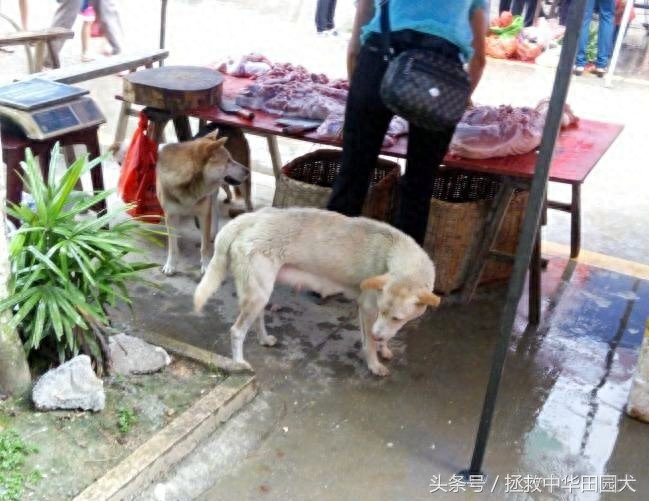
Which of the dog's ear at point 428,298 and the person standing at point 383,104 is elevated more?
the person standing at point 383,104

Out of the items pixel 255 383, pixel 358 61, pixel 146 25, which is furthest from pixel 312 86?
pixel 146 25

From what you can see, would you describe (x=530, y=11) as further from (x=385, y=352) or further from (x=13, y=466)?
(x=13, y=466)

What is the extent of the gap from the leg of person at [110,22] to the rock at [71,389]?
275 inches

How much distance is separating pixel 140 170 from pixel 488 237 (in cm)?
237

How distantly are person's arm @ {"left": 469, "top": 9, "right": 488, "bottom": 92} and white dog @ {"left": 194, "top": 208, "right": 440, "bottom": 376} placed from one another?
102cm

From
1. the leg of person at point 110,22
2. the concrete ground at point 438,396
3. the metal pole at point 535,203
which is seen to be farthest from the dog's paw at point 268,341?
the leg of person at point 110,22

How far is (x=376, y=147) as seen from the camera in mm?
4379

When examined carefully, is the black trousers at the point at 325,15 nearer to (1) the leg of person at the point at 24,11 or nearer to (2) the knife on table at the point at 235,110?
(1) the leg of person at the point at 24,11

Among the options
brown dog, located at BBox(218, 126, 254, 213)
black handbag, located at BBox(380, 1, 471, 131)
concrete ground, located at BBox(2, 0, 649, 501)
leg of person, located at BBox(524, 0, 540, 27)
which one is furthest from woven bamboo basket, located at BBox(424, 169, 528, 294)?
leg of person, located at BBox(524, 0, 540, 27)

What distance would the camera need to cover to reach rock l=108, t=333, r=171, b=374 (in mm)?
3670

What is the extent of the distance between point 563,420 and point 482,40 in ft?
6.63

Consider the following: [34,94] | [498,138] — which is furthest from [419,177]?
[34,94]

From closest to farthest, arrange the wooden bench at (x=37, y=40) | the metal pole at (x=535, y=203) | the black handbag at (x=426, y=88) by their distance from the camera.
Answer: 1. the metal pole at (x=535, y=203)
2. the black handbag at (x=426, y=88)
3. the wooden bench at (x=37, y=40)

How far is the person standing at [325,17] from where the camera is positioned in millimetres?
12367
